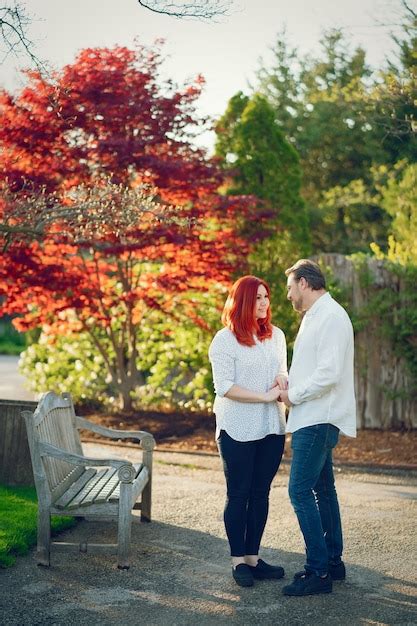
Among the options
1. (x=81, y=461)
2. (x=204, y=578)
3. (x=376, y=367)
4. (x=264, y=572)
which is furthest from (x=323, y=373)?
(x=376, y=367)

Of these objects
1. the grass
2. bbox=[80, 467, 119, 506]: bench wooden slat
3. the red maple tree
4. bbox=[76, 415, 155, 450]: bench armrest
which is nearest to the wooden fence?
the red maple tree

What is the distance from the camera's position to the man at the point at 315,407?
18.4 feet

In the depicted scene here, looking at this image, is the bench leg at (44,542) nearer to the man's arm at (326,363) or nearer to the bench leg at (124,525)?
the bench leg at (124,525)

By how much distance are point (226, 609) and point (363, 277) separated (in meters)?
7.95

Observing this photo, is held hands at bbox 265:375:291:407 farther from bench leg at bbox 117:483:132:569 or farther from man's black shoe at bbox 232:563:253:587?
bench leg at bbox 117:483:132:569

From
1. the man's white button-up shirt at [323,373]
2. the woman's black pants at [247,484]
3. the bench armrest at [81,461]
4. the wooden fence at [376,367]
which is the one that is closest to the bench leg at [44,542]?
the bench armrest at [81,461]

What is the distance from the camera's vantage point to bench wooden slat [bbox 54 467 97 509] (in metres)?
6.36

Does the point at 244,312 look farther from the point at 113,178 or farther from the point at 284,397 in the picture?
the point at 113,178

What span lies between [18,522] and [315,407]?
9.08 feet

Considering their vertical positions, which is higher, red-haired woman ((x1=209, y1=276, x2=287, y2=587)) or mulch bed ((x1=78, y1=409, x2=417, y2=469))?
red-haired woman ((x1=209, y1=276, x2=287, y2=587))

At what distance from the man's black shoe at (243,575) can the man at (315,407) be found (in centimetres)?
28

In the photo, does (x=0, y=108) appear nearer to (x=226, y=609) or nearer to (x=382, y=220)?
(x=226, y=609)

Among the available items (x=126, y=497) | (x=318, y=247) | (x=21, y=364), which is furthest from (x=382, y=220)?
(x=126, y=497)

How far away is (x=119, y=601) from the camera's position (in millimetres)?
5555
